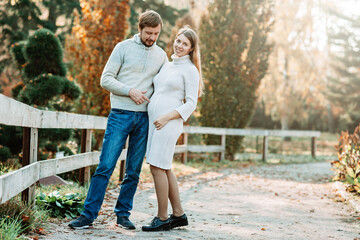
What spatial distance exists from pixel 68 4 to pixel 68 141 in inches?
518

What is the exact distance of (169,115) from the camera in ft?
12.9

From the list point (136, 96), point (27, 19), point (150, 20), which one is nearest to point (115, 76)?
point (136, 96)

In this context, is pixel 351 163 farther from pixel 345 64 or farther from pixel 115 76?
pixel 345 64

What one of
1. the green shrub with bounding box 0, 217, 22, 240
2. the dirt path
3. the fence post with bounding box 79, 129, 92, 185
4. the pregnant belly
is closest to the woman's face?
the pregnant belly

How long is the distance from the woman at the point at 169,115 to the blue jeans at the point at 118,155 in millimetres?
138

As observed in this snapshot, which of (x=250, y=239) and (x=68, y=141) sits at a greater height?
(x=68, y=141)

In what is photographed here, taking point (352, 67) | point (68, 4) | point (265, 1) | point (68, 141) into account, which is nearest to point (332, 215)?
point (68, 141)

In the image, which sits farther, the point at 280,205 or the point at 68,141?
the point at 68,141

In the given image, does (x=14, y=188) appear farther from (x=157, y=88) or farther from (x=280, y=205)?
(x=280, y=205)

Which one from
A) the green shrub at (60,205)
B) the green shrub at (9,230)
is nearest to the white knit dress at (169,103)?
the green shrub at (60,205)

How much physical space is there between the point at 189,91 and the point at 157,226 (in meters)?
1.34

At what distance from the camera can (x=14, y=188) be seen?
3.15 metres

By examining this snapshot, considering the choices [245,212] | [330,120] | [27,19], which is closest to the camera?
[245,212]

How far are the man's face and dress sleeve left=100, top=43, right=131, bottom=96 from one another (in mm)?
230
